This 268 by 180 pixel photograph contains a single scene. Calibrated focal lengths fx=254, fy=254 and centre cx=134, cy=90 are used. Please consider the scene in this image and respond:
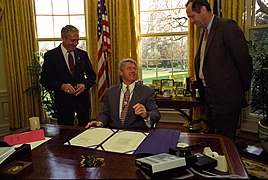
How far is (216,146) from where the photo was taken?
55.9 inches

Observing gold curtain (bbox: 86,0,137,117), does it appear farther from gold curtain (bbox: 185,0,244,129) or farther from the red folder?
the red folder

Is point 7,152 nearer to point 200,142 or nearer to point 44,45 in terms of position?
point 200,142

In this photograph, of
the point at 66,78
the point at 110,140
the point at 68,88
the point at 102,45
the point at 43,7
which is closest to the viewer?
the point at 110,140

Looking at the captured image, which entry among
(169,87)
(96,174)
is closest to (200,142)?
(96,174)

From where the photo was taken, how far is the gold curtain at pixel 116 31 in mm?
3904

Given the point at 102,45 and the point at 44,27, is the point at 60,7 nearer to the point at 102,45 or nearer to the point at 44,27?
the point at 44,27

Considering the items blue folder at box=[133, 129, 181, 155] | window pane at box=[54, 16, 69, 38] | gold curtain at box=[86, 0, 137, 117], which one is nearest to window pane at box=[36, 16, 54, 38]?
window pane at box=[54, 16, 69, 38]

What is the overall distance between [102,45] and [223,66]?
215cm

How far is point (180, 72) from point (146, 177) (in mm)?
3212

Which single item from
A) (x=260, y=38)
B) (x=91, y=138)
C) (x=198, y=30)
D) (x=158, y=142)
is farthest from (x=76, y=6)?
(x=158, y=142)

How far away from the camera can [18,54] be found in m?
3.98

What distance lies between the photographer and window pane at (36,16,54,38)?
4.20m

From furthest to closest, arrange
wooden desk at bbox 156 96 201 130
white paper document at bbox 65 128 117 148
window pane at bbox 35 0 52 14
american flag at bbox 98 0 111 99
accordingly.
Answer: window pane at bbox 35 0 52 14, american flag at bbox 98 0 111 99, wooden desk at bbox 156 96 201 130, white paper document at bbox 65 128 117 148

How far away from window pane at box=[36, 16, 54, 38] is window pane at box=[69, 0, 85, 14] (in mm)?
396
